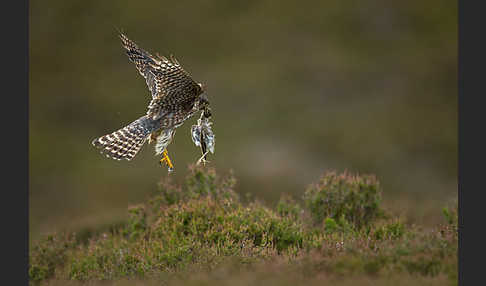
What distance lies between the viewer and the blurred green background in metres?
29.0

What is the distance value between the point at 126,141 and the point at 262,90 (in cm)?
2693

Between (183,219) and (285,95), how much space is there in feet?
85.9

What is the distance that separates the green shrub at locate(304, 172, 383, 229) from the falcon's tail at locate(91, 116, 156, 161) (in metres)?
4.00

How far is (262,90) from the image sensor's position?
34.5m

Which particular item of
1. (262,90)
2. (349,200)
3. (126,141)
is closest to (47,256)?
(126,141)

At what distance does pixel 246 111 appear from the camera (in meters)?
33.7

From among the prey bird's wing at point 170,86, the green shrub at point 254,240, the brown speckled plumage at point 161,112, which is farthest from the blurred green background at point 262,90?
the prey bird's wing at point 170,86

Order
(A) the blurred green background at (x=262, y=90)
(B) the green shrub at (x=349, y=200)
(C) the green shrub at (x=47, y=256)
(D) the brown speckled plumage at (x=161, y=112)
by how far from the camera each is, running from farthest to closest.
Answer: (A) the blurred green background at (x=262, y=90) < (C) the green shrub at (x=47, y=256) < (B) the green shrub at (x=349, y=200) < (D) the brown speckled plumage at (x=161, y=112)

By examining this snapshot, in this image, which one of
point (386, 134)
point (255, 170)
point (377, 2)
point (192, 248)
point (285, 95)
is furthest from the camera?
point (377, 2)

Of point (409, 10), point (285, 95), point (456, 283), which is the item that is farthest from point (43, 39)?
point (456, 283)

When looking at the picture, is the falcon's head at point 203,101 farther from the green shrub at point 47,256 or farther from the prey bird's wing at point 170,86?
the green shrub at point 47,256

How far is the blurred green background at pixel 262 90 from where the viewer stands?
95.0 ft

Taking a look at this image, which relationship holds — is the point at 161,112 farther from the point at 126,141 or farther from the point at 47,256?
the point at 47,256

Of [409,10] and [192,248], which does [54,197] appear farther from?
[409,10]
